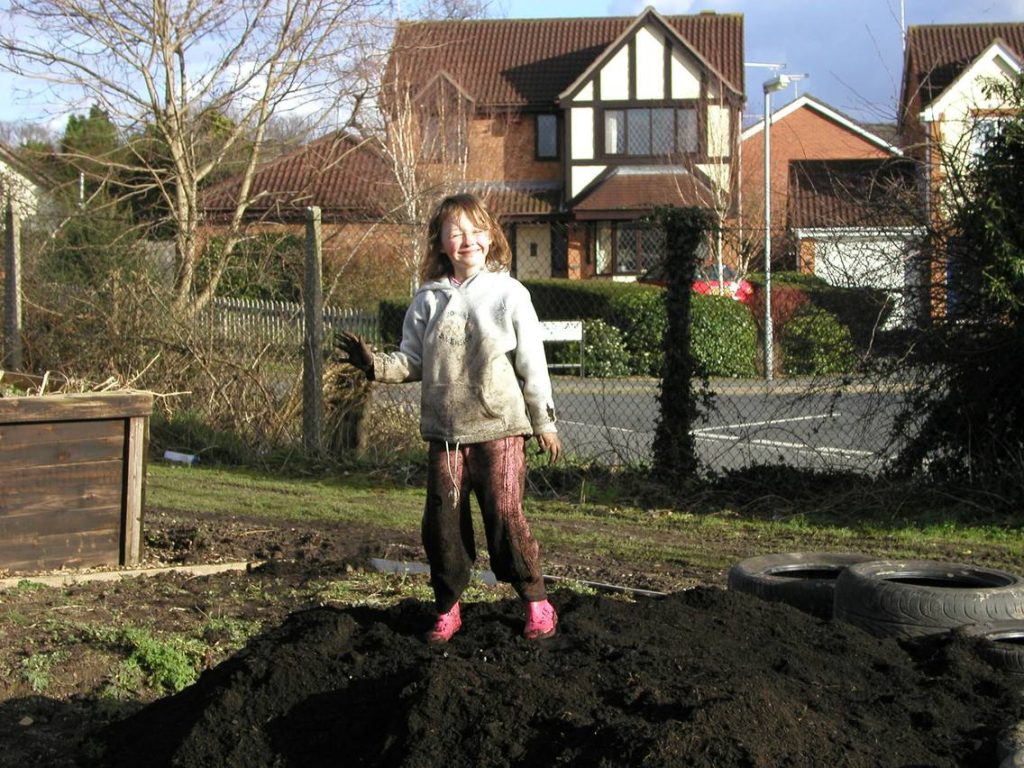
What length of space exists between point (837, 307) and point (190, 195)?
32.1ft

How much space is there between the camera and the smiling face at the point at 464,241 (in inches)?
194

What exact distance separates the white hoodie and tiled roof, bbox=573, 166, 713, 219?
30.0 meters

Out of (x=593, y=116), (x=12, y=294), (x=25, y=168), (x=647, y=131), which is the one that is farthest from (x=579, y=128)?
(x=12, y=294)

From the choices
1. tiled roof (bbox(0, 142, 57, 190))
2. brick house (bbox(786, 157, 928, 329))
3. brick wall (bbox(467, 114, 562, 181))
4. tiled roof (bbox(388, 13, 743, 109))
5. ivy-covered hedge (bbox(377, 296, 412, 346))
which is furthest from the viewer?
tiled roof (bbox(388, 13, 743, 109))

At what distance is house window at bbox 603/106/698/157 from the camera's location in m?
38.2

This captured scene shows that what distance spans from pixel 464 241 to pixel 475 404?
610 mm

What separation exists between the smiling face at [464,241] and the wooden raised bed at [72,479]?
3.08 metres

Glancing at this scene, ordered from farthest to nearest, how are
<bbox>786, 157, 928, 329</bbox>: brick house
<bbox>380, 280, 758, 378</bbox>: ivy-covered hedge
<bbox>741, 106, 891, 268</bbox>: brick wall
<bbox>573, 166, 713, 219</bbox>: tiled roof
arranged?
<bbox>741, 106, 891, 268</bbox>: brick wall → <bbox>573, 166, 713, 219</bbox>: tiled roof → <bbox>380, 280, 758, 378</bbox>: ivy-covered hedge → <bbox>786, 157, 928, 329</bbox>: brick house

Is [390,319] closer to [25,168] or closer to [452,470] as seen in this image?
[25,168]

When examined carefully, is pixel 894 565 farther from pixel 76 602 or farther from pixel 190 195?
pixel 190 195

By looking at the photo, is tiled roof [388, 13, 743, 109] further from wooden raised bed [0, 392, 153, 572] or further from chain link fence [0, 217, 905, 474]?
wooden raised bed [0, 392, 153, 572]

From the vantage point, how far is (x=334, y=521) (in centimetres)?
948

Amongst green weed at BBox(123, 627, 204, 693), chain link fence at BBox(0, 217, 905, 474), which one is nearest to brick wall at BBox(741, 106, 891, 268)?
chain link fence at BBox(0, 217, 905, 474)

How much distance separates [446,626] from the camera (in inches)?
189
